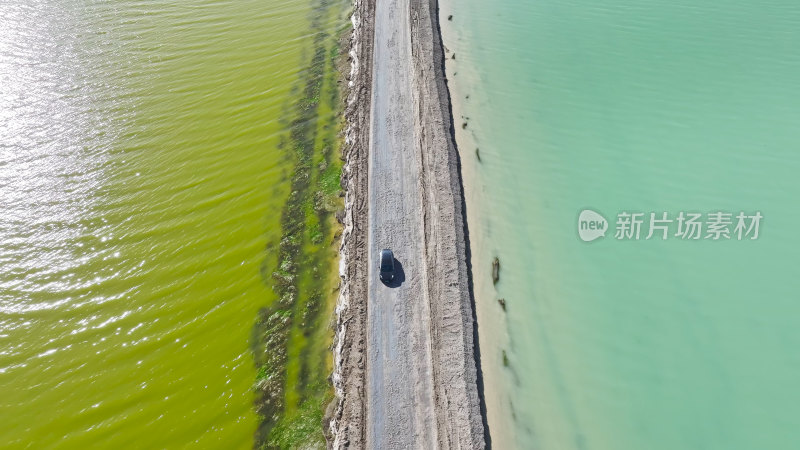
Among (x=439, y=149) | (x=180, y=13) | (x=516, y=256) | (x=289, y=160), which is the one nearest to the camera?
(x=516, y=256)

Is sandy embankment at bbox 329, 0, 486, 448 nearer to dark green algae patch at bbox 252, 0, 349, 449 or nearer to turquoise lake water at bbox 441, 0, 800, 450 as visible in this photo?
dark green algae patch at bbox 252, 0, 349, 449

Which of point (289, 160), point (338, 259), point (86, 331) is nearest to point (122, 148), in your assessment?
point (289, 160)

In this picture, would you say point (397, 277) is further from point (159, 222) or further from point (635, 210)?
point (159, 222)

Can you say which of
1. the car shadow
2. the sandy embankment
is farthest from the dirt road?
the sandy embankment

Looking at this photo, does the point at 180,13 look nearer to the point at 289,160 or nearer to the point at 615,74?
the point at 289,160

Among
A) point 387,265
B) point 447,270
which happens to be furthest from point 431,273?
point 387,265

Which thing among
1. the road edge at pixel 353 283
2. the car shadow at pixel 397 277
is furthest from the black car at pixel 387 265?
the road edge at pixel 353 283
